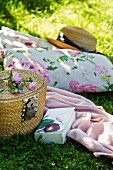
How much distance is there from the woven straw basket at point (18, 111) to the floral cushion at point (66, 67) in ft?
2.14

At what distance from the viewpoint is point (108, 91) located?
401 cm

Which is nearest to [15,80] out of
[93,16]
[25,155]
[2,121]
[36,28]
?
[2,121]

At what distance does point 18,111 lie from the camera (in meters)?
3.09

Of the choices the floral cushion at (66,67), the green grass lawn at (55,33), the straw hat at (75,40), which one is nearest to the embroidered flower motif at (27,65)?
the floral cushion at (66,67)

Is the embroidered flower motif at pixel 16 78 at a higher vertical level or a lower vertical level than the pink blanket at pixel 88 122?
higher

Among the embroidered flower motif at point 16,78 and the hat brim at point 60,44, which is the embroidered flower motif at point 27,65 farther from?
the embroidered flower motif at point 16,78

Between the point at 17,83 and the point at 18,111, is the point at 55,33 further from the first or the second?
the point at 18,111

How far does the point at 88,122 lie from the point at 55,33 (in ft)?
6.45

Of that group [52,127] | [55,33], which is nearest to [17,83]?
[52,127]

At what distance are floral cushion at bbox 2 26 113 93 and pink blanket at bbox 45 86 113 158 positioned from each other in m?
0.18

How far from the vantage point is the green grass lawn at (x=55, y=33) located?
117 inches

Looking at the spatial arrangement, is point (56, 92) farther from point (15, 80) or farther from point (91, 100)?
point (15, 80)

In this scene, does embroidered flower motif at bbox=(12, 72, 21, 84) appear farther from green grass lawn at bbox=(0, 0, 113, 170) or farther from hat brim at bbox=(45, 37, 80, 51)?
hat brim at bbox=(45, 37, 80, 51)

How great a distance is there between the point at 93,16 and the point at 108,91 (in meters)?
1.86
